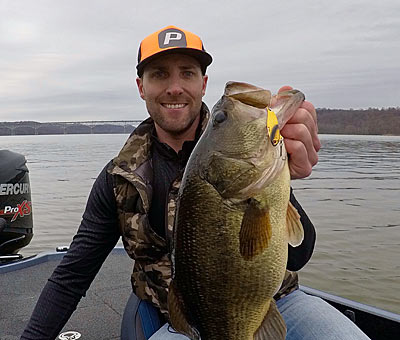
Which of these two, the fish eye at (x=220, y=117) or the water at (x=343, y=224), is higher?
the fish eye at (x=220, y=117)

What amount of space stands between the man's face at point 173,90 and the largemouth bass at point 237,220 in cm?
114

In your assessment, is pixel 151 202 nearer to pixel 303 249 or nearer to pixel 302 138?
pixel 303 249

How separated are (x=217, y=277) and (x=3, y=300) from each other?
379 centimetres

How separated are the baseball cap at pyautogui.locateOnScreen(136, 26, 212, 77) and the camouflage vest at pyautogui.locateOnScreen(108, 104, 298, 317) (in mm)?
696

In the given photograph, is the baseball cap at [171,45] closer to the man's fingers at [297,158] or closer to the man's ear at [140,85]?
the man's ear at [140,85]

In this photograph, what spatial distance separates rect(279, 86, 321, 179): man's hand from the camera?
2.05 m

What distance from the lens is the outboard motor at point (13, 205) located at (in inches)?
222

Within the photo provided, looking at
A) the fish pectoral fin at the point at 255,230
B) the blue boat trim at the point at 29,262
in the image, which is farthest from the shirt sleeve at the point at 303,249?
the blue boat trim at the point at 29,262

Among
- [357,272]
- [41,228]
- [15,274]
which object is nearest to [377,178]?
[357,272]

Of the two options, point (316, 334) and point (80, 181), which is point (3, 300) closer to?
point (316, 334)

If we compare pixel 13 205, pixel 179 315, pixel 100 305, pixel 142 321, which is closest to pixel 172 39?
pixel 179 315

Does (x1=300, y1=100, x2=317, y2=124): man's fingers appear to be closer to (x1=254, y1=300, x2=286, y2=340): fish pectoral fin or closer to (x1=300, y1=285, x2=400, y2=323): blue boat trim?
(x1=254, y1=300, x2=286, y2=340): fish pectoral fin

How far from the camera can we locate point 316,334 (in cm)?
278

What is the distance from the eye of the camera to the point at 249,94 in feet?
6.31
